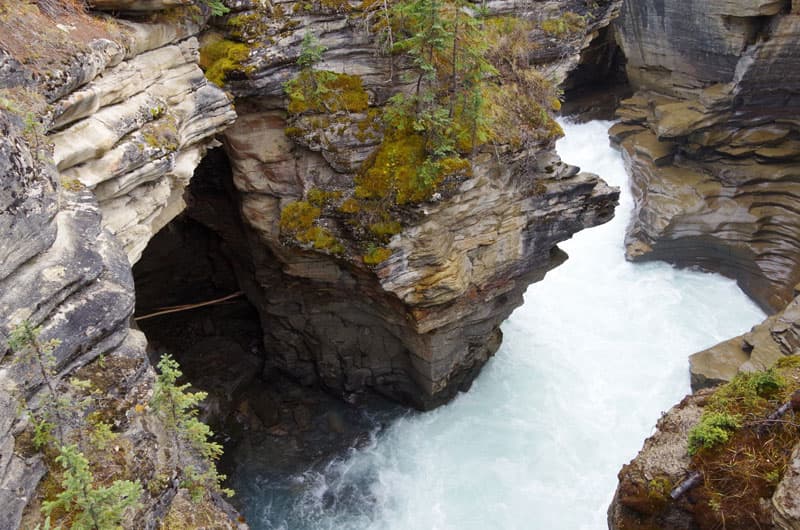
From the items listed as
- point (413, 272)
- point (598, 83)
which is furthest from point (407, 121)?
point (598, 83)

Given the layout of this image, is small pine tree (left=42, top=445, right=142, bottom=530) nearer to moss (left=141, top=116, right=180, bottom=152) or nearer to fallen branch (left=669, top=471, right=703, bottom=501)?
moss (left=141, top=116, right=180, bottom=152)

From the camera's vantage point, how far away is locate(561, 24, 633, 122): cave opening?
26.2 metres

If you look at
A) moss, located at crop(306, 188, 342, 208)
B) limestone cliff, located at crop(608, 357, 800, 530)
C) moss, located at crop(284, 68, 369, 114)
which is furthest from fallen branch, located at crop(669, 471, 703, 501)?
moss, located at crop(284, 68, 369, 114)

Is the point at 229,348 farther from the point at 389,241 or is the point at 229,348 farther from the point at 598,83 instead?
the point at 598,83

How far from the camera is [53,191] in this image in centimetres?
693

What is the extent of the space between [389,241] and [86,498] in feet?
26.8

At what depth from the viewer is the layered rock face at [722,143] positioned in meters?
19.0

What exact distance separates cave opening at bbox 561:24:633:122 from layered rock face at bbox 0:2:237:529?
2081cm

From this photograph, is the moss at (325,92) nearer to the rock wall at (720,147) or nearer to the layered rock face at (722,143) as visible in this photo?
the rock wall at (720,147)

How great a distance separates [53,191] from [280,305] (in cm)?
962

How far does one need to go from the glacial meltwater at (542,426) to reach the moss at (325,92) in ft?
29.0

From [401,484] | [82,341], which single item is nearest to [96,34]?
[82,341]

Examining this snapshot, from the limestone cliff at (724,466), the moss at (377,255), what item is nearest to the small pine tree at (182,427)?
the moss at (377,255)

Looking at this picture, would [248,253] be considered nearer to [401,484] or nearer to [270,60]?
[270,60]
